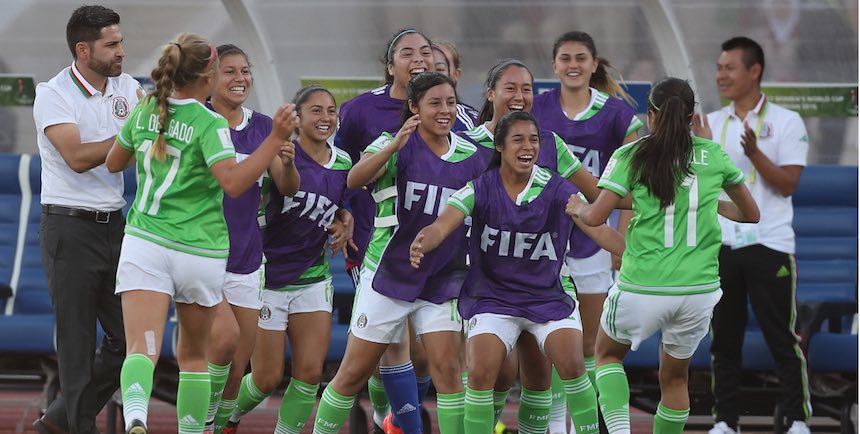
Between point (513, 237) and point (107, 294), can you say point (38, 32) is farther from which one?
point (513, 237)

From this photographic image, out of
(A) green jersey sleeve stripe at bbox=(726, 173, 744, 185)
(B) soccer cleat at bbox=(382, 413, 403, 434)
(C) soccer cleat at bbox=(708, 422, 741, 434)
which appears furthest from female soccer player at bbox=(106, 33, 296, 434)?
(C) soccer cleat at bbox=(708, 422, 741, 434)

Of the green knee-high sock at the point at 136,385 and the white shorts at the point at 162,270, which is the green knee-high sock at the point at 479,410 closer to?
the white shorts at the point at 162,270

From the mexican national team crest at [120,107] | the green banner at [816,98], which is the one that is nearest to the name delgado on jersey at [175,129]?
the mexican national team crest at [120,107]

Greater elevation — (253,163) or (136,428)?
(253,163)

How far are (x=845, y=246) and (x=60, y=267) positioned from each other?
16.3 feet

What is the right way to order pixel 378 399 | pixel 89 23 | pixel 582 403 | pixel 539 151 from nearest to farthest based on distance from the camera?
pixel 582 403
pixel 89 23
pixel 539 151
pixel 378 399

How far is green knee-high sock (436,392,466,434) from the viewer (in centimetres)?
686

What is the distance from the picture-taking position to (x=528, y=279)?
6.75m

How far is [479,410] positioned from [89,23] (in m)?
2.45

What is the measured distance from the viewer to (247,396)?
7633 millimetres

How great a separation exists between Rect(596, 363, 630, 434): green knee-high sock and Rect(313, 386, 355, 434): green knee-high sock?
45.4 inches

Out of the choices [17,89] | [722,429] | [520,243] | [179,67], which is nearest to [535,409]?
[520,243]

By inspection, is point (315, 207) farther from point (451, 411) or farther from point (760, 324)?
point (760, 324)

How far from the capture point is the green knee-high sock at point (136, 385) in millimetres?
6109
